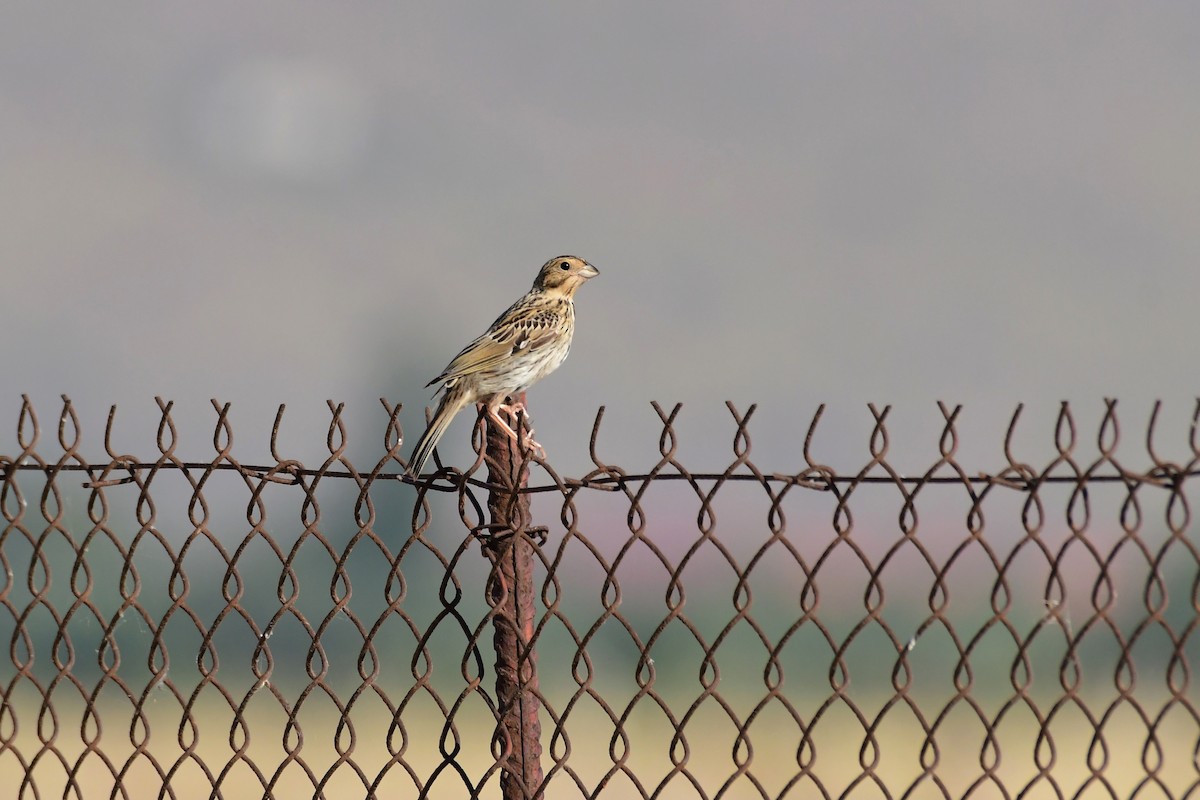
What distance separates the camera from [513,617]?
4496 millimetres

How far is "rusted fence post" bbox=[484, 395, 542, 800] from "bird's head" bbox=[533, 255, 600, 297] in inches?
192

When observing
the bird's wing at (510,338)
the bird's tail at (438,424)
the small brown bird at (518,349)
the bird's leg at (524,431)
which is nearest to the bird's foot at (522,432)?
the bird's leg at (524,431)

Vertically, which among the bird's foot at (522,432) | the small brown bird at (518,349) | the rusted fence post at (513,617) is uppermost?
the small brown bird at (518,349)

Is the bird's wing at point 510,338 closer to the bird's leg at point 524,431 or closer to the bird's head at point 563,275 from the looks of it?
the bird's head at point 563,275

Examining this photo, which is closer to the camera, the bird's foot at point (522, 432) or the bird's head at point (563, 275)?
the bird's foot at point (522, 432)

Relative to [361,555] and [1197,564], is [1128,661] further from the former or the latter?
[361,555]

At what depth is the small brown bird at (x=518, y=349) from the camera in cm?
739

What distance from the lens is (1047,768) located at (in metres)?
4.03

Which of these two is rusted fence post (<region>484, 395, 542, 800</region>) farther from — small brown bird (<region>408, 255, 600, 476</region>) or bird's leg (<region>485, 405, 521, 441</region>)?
small brown bird (<region>408, 255, 600, 476</region>)

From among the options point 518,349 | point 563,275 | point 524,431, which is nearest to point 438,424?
point 518,349

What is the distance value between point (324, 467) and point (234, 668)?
39655mm

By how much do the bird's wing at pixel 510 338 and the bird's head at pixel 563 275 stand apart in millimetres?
295

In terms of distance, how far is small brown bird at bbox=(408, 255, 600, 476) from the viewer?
7.39 m

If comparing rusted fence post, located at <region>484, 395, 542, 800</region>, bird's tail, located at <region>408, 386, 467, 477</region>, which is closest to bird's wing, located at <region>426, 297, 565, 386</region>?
bird's tail, located at <region>408, 386, 467, 477</region>
